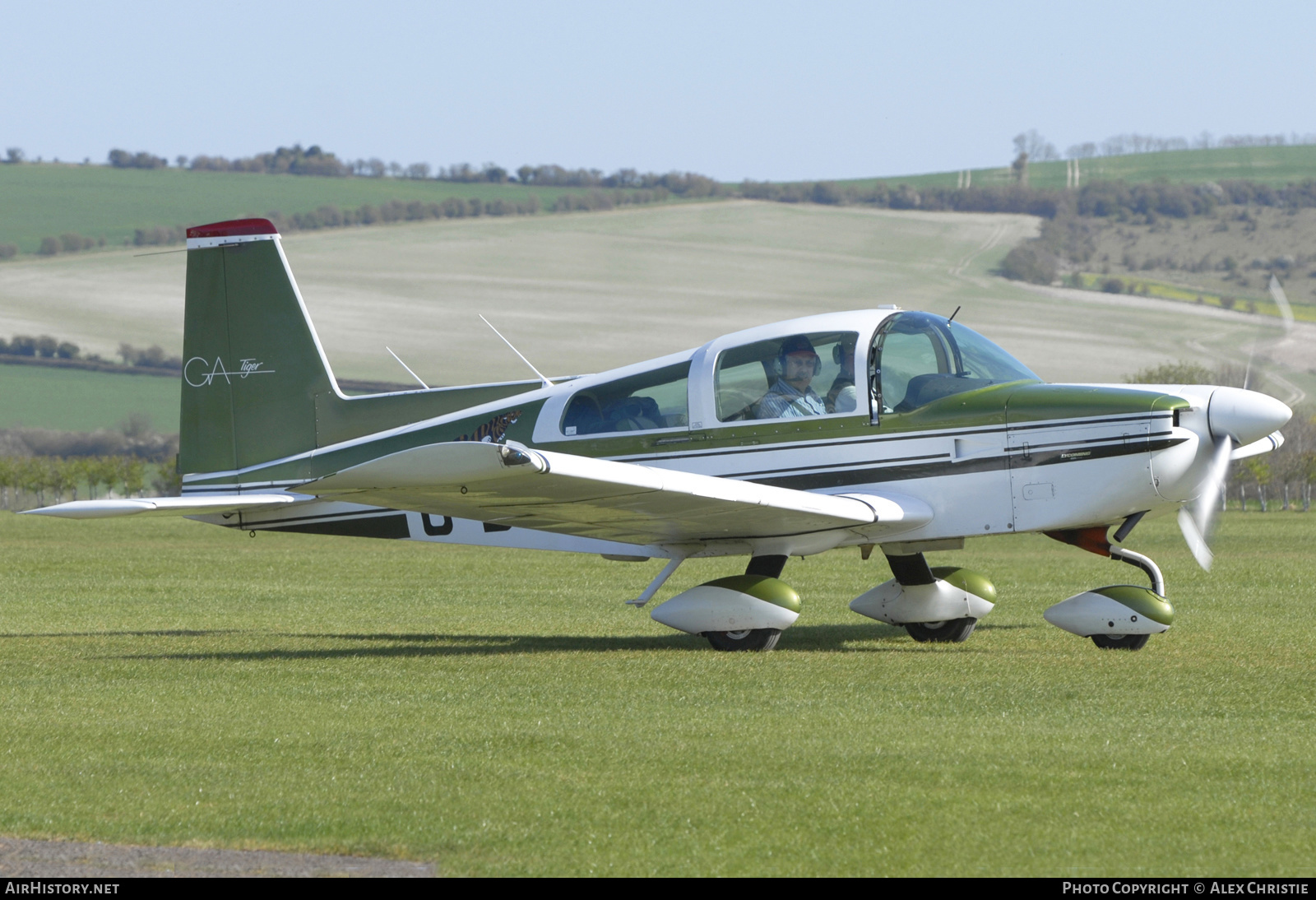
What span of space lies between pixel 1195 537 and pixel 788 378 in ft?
10.5

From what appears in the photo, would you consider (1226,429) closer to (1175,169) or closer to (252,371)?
(252,371)

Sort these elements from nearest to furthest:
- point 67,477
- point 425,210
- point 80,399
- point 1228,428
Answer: point 1228,428 → point 67,477 → point 80,399 → point 425,210

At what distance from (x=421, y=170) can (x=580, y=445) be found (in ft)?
452

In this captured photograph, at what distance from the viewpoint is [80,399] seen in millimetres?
94688

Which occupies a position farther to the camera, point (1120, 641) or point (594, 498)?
point (1120, 641)

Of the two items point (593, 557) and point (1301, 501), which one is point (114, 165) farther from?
point (593, 557)

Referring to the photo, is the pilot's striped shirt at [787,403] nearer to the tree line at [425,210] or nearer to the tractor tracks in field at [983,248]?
the tractor tracks in field at [983,248]

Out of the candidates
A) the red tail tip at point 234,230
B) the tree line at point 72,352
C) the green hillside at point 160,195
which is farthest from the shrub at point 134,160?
the red tail tip at point 234,230

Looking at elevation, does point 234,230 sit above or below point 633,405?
above

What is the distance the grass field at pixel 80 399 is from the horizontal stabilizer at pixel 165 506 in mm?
83192

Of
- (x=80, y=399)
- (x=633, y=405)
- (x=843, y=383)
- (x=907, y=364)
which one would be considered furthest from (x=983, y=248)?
(x=843, y=383)

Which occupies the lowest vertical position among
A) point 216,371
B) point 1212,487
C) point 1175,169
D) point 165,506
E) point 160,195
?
point 165,506

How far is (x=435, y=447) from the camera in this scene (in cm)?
817

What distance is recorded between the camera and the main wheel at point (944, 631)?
36.5 feet
